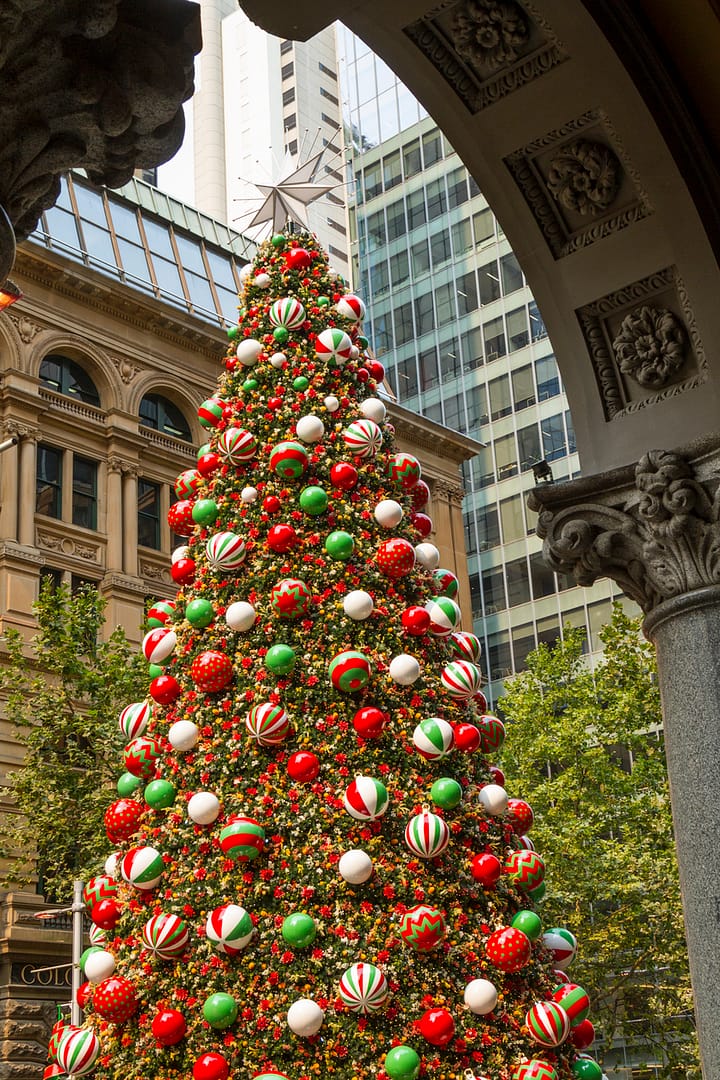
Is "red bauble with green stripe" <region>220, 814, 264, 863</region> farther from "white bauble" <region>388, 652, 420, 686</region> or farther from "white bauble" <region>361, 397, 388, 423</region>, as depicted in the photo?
"white bauble" <region>361, 397, 388, 423</region>

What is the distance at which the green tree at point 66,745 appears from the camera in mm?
20328

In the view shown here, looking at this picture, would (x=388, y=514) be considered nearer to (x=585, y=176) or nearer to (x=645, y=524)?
(x=645, y=524)

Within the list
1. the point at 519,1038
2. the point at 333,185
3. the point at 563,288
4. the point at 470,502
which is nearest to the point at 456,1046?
the point at 519,1038

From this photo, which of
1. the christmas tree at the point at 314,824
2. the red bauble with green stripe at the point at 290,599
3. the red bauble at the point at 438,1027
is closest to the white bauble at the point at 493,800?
the christmas tree at the point at 314,824

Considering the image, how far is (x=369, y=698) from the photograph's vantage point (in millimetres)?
9867

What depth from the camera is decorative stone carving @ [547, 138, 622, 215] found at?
669 cm

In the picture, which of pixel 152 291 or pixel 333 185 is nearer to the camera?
pixel 333 185

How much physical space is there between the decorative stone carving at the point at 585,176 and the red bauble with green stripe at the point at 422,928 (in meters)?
4.84

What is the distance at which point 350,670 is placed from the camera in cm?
960

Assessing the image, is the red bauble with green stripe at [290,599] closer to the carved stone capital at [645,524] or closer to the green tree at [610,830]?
the carved stone capital at [645,524]

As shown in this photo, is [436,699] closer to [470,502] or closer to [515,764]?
[515,764]

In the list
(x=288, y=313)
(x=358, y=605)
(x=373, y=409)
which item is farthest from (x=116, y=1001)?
(x=288, y=313)

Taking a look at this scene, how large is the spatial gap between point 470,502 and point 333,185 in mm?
43936

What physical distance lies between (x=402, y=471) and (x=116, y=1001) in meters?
5.28
